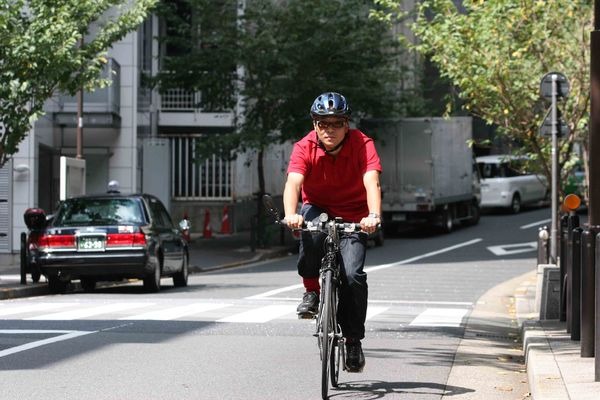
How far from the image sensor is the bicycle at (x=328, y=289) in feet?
27.0

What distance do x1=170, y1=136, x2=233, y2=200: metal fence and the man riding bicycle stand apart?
35.0 metres

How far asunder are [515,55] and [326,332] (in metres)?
15.6

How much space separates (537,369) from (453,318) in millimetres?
7071

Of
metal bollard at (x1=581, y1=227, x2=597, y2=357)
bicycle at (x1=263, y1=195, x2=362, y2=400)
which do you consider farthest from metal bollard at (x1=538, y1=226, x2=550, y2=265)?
bicycle at (x1=263, y1=195, x2=362, y2=400)

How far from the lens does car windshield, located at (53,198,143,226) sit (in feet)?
67.3

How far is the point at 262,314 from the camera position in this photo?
15758mm

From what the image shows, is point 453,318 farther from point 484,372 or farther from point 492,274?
point 492,274

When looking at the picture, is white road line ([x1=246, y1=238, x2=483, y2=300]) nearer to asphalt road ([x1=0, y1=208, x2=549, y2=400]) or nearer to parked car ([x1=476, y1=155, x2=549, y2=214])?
asphalt road ([x1=0, y1=208, x2=549, y2=400])

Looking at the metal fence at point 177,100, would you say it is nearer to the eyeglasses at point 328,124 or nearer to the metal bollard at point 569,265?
the metal bollard at point 569,265

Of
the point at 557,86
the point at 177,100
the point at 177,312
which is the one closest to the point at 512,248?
the point at 177,100

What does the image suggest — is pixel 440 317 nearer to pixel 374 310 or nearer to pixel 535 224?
pixel 374 310

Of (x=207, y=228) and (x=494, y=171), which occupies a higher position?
(x=494, y=171)

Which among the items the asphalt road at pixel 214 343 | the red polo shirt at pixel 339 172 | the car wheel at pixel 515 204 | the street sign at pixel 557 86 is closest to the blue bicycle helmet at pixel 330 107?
the red polo shirt at pixel 339 172

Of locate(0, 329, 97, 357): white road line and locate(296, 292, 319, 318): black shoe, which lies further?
locate(0, 329, 97, 357): white road line
